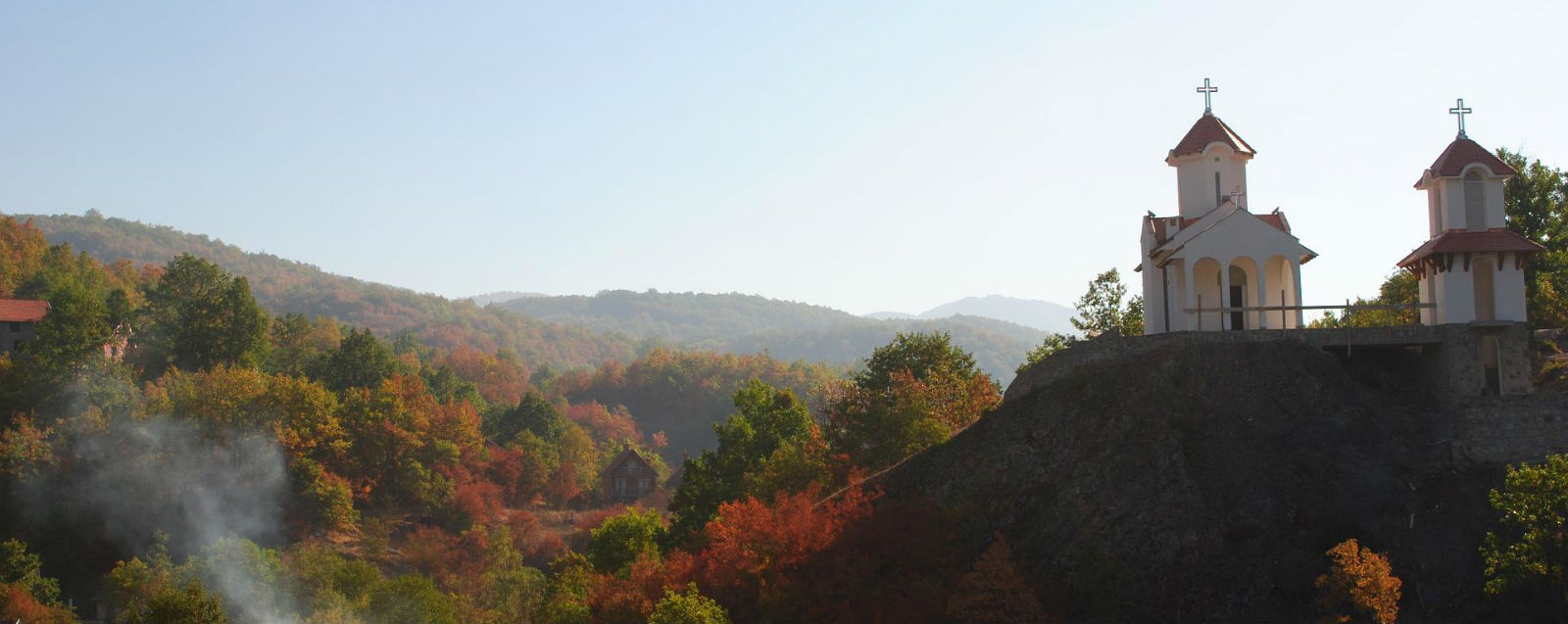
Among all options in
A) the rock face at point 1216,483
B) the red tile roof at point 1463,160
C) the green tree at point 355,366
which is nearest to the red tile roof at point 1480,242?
the red tile roof at point 1463,160

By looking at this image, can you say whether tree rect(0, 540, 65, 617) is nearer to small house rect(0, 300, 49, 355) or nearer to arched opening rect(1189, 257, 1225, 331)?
small house rect(0, 300, 49, 355)

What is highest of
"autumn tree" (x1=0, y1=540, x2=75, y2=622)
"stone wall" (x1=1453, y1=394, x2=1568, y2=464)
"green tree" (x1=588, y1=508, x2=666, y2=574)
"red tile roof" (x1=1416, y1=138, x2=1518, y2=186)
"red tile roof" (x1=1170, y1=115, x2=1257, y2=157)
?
"red tile roof" (x1=1170, y1=115, x2=1257, y2=157)

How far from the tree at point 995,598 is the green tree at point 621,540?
19.4 m

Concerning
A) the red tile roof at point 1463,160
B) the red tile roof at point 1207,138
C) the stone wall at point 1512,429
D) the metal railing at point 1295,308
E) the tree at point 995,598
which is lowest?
the tree at point 995,598

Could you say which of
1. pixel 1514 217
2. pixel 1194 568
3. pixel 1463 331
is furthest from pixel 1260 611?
pixel 1514 217

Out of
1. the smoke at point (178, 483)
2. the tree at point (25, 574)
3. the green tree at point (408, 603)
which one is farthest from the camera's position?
the smoke at point (178, 483)

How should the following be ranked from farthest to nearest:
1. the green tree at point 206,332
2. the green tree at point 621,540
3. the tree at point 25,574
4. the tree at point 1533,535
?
the green tree at point 206,332
the tree at point 25,574
the green tree at point 621,540
the tree at point 1533,535

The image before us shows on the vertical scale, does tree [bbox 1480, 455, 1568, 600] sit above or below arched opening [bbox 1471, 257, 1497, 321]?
below

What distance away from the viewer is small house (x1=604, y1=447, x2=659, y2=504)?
8088 centimetres

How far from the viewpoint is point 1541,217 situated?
4081 cm

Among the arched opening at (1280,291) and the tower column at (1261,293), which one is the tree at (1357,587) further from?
the arched opening at (1280,291)

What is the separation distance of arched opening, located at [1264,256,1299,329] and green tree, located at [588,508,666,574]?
69.4 ft

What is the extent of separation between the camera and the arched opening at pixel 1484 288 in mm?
29000

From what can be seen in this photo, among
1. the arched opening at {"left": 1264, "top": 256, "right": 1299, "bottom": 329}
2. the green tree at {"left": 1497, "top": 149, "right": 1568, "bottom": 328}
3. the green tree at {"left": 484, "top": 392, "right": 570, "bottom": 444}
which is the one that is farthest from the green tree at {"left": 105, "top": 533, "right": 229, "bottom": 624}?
the green tree at {"left": 1497, "top": 149, "right": 1568, "bottom": 328}
